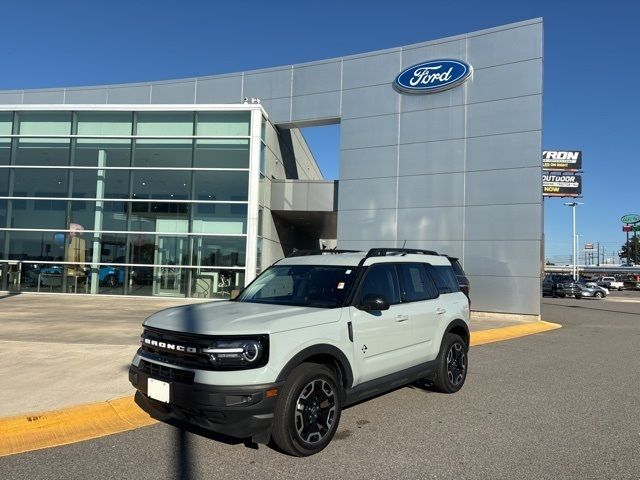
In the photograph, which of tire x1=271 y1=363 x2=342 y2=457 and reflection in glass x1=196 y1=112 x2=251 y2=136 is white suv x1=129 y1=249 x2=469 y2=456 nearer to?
tire x1=271 y1=363 x2=342 y2=457

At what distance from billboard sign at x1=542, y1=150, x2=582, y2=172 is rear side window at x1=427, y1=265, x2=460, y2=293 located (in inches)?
2403

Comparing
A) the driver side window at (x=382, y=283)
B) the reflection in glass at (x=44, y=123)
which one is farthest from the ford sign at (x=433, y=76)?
the driver side window at (x=382, y=283)

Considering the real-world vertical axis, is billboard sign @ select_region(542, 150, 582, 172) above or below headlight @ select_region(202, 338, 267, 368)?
above

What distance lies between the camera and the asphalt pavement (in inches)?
152

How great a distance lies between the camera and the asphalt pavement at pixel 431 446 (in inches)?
152

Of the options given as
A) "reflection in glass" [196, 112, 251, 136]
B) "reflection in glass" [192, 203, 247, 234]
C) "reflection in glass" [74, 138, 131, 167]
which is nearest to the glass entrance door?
"reflection in glass" [192, 203, 247, 234]

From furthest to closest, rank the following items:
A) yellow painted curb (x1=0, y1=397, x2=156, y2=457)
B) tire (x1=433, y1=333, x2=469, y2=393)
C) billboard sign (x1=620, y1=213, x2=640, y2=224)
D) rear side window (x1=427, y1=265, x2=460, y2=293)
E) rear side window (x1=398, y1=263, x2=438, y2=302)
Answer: billboard sign (x1=620, y1=213, x2=640, y2=224), rear side window (x1=427, y1=265, x2=460, y2=293), tire (x1=433, y1=333, x2=469, y2=393), rear side window (x1=398, y1=263, x2=438, y2=302), yellow painted curb (x1=0, y1=397, x2=156, y2=457)

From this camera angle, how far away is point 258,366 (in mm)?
3877

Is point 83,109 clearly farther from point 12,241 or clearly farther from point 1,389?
point 1,389

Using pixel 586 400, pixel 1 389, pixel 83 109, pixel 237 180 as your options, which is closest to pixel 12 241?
pixel 83 109

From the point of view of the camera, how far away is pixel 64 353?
7730 millimetres

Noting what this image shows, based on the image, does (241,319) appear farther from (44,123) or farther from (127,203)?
(44,123)

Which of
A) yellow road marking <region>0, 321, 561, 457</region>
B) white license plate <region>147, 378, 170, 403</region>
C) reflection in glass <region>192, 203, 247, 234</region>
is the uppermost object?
reflection in glass <region>192, 203, 247, 234</region>

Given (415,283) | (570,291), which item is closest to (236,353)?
(415,283)
